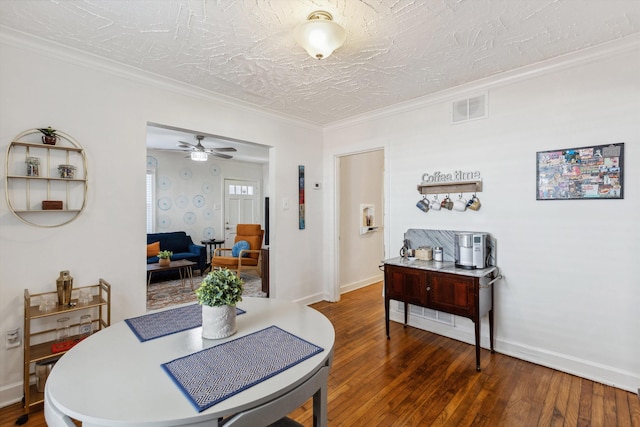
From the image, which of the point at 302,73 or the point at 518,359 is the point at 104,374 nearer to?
the point at 302,73

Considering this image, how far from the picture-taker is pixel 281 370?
1.09 m

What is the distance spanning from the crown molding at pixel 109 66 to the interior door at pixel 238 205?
4.05m

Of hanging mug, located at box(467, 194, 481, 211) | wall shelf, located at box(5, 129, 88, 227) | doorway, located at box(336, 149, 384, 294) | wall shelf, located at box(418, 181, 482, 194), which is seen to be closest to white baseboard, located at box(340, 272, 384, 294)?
doorway, located at box(336, 149, 384, 294)

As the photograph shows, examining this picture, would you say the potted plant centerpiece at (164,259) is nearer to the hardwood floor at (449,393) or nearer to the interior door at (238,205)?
the interior door at (238,205)

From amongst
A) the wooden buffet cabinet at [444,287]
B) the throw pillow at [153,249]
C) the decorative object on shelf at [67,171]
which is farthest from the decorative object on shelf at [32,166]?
the throw pillow at [153,249]

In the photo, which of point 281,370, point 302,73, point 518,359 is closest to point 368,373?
point 518,359

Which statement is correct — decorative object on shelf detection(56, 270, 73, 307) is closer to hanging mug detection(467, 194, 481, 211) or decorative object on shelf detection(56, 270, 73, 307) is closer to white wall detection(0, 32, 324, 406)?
white wall detection(0, 32, 324, 406)

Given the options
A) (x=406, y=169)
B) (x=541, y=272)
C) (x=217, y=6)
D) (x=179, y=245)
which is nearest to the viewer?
(x=217, y=6)

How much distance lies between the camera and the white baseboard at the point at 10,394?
2.03 metres

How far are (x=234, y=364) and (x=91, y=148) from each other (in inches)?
88.9

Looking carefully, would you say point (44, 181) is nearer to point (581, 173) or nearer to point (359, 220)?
point (359, 220)

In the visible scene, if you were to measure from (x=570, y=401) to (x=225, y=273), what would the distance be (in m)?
2.50

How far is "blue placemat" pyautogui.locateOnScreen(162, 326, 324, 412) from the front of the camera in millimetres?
970

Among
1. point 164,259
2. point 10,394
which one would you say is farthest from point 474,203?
point 164,259
